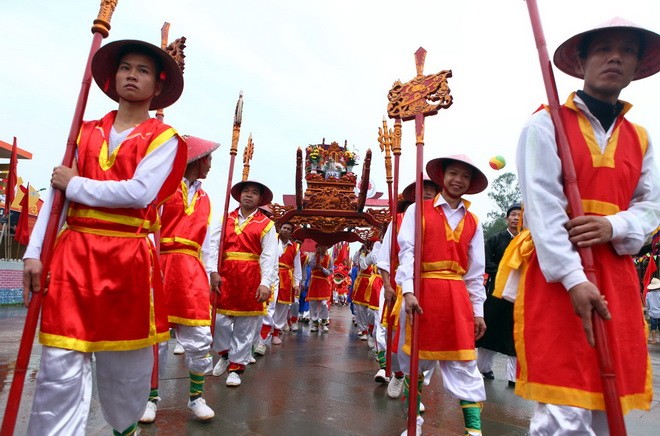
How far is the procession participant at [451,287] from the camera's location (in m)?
3.38

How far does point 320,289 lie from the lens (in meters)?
11.3

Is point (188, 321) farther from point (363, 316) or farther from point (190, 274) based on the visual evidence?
point (363, 316)

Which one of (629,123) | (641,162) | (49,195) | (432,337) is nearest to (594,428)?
(641,162)

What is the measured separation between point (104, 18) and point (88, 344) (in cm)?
172

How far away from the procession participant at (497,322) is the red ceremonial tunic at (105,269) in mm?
4173

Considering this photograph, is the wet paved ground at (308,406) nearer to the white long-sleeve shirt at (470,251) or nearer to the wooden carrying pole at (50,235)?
the white long-sleeve shirt at (470,251)

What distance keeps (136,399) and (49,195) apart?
1.08m

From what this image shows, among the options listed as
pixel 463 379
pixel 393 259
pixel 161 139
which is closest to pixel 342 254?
pixel 393 259

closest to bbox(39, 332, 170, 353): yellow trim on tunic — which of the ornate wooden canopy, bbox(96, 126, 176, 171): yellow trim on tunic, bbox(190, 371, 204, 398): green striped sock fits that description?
bbox(96, 126, 176, 171): yellow trim on tunic

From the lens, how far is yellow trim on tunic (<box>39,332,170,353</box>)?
79.7 inches

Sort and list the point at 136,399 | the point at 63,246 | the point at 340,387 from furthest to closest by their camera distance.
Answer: the point at 340,387 < the point at 136,399 < the point at 63,246

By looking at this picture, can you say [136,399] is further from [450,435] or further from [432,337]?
[450,435]

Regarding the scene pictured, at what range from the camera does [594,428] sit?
5.97 feet

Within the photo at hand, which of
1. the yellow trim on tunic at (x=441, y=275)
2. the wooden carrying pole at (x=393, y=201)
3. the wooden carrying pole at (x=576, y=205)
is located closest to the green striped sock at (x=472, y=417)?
the yellow trim on tunic at (x=441, y=275)
